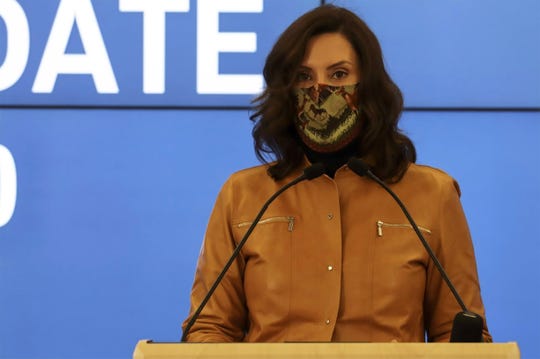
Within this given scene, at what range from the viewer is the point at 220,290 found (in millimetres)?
2189

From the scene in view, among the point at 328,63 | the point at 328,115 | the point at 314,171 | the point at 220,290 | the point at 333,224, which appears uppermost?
the point at 328,63

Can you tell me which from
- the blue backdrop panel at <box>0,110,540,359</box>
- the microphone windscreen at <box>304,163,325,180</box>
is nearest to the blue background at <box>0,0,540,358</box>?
the blue backdrop panel at <box>0,110,540,359</box>

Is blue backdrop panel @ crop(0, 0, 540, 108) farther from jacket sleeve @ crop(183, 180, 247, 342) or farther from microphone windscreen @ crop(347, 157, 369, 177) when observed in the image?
microphone windscreen @ crop(347, 157, 369, 177)

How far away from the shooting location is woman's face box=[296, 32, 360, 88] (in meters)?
2.24

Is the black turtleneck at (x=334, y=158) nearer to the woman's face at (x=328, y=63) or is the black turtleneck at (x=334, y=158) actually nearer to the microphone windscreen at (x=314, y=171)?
the woman's face at (x=328, y=63)

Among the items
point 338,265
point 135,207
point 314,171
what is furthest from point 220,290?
point 135,207

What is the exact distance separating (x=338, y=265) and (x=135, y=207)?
1.16m

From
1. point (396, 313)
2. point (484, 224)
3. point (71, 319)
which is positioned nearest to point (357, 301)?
point (396, 313)

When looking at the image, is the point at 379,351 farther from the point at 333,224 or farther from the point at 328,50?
the point at 328,50

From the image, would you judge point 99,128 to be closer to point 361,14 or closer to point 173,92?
point 173,92

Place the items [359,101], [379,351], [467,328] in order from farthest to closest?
[359,101]
[467,328]
[379,351]

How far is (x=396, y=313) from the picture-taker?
212cm

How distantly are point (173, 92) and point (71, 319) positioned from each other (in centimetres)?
77

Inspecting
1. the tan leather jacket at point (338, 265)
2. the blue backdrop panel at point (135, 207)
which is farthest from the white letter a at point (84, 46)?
the tan leather jacket at point (338, 265)
